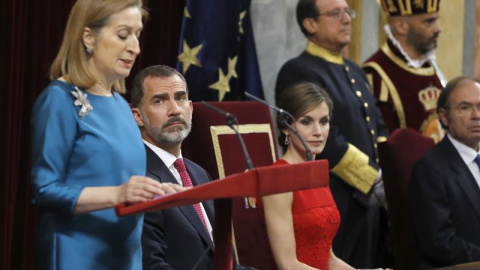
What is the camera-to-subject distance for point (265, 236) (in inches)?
147

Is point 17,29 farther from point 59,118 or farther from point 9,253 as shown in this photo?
point 59,118

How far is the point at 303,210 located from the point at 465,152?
1.29m

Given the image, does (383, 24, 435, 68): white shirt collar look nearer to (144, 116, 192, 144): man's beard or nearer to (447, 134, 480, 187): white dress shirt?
(447, 134, 480, 187): white dress shirt

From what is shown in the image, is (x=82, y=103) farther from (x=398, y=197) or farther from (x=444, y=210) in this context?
(x=398, y=197)

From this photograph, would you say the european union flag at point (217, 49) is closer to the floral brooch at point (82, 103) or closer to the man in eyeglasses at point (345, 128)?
the man in eyeglasses at point (345, 128)

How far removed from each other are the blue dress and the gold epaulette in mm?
2430

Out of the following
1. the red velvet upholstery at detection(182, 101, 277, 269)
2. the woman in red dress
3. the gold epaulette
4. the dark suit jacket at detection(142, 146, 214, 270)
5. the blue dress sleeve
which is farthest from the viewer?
the gold epaulette

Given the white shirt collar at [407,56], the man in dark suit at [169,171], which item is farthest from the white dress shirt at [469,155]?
the man in dark suit at [169,171]

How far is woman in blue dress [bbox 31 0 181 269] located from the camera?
2.29 metres

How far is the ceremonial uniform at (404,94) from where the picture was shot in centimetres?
547

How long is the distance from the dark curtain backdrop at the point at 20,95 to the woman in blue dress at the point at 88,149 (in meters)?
1.77

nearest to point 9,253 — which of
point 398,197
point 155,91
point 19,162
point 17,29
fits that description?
point 19,162

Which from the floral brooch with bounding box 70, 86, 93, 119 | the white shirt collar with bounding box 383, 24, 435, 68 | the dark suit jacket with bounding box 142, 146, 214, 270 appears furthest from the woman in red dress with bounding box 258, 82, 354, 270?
the white shirt collar with bounding box 383, 24, 435, 68

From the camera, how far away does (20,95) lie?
4223 millimetres
